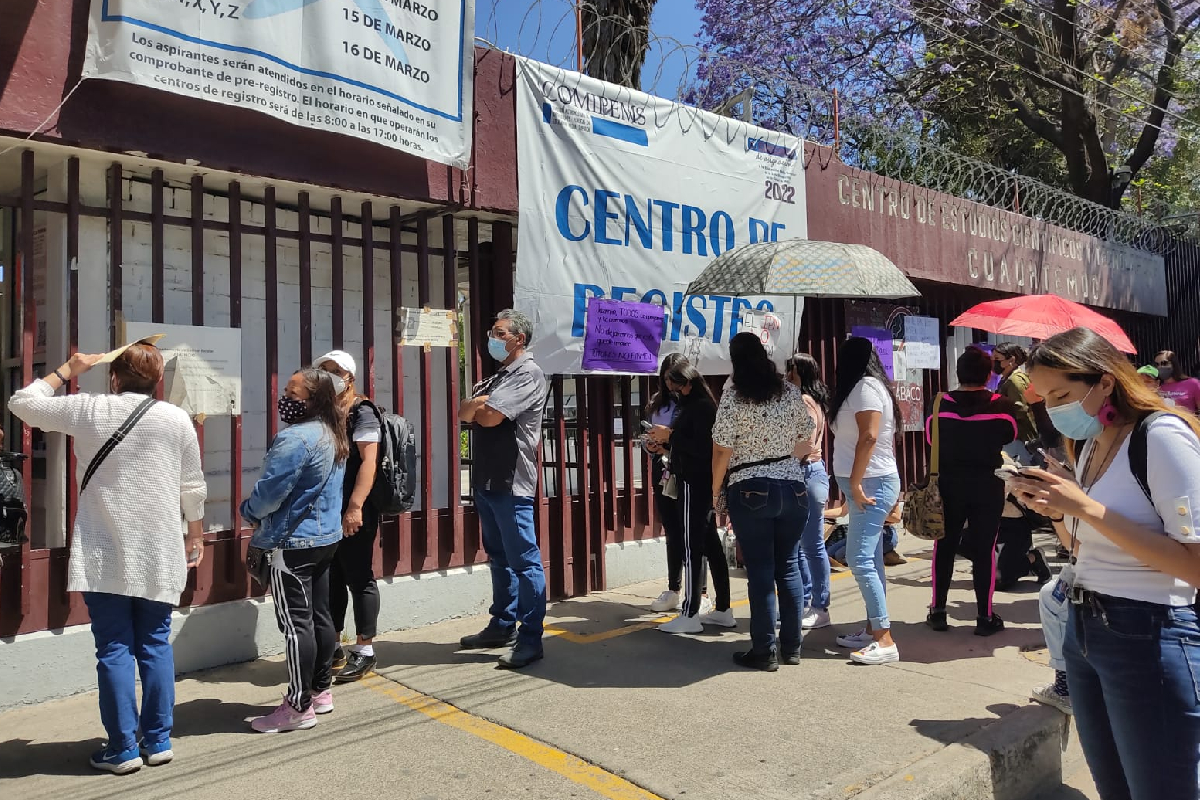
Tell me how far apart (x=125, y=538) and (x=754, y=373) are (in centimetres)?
302

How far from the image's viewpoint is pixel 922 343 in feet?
32.5

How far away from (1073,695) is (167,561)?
3.31 meters

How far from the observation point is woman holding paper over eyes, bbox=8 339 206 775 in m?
3.46

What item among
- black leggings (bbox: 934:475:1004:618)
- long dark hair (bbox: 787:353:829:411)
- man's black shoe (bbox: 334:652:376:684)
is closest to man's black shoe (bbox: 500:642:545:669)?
man's black shoe (bbox: 334:652:376:684)

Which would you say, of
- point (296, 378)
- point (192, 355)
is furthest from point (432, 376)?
point (296, 378)

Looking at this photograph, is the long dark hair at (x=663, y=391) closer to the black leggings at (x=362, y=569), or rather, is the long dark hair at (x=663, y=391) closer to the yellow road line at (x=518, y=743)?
the black leggings at (x=362, y=569)

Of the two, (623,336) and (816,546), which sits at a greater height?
(623,336)

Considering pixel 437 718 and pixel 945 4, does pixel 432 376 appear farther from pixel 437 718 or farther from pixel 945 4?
pixel 945 4

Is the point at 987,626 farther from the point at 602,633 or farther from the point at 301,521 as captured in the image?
the point at 301,521

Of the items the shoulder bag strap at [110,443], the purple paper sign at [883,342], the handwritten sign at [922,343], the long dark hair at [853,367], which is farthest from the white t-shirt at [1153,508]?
the handwritten sign at [922,343]

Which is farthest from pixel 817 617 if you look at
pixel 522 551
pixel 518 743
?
pixel 518 743

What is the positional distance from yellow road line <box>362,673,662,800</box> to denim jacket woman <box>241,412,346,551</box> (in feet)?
3.29

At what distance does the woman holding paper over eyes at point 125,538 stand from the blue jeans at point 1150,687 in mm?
3305

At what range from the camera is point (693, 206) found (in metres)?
7.13
